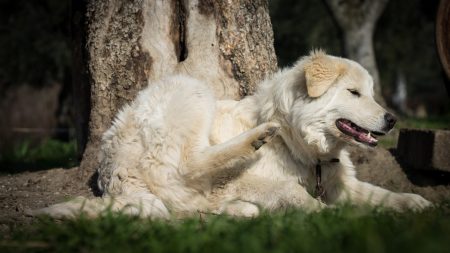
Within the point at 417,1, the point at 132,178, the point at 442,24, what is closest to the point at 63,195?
the point at 132,178

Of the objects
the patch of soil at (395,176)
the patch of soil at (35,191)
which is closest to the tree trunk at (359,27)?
the patch of soil at (395,176)

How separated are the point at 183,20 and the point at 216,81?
0.81 metres

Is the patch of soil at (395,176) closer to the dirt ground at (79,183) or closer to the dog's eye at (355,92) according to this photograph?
the dirt ground at (79,183)

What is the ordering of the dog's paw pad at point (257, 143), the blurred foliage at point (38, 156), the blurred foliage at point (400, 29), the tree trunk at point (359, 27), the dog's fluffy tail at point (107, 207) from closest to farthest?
the dog's fluffy tail at point (107, 207), the dog's paw pad at point (257, 143), the blurred foliage at point (38, 156), the tree trunk at point (359, 27), the blurred foliage at point (400, 29)

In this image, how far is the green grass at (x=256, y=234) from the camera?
273 centimetres

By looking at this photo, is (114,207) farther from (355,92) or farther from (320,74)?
(355,92)

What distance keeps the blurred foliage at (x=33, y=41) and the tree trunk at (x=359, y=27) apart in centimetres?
856

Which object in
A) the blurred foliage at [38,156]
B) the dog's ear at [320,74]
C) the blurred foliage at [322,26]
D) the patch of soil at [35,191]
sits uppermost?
the blurred foliage at [322,26]

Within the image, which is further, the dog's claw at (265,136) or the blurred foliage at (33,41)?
the blurred foliage at (33,41)

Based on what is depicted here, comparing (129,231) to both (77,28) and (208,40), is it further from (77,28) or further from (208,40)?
(77,28)

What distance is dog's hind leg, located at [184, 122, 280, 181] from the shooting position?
4547 millimetres

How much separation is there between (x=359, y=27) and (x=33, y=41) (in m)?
10.1

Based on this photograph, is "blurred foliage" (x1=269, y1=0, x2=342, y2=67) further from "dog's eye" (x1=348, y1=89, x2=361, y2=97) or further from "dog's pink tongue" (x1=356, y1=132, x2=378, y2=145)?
"dog's pink tongue" (x1=356, y1=132, x2=378, y2=145)

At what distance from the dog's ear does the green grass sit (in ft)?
4.20
